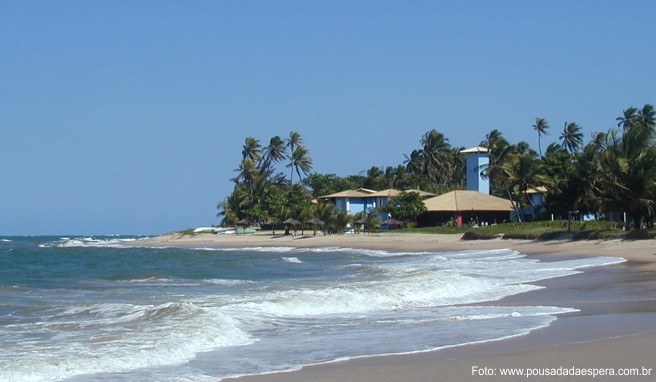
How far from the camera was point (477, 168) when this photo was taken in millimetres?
68625

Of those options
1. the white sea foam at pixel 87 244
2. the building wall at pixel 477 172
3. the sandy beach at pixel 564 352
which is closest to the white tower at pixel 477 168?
the building wall at pixel 477 172

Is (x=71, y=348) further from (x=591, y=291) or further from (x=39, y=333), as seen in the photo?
(x=591, y=291)

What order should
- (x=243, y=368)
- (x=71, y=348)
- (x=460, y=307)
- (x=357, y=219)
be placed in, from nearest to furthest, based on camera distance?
1. (x=243, y=368)
2. (x=71, y=348)
3. (x=460, y=307)
4. (x=357, y=219)

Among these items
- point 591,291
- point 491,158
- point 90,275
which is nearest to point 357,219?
point 491,158

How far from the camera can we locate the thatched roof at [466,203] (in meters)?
60.3

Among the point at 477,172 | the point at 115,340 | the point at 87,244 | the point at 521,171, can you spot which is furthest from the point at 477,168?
the point at 115,340

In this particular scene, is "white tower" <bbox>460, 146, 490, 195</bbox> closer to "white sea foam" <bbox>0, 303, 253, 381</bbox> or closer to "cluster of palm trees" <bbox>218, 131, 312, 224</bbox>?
"cluster of palm trees" <bbox>218, 131, 312, 224</bbox>

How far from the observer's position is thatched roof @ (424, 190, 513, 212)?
6028cm

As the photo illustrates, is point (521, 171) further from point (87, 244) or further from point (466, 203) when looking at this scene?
point (87, 244)

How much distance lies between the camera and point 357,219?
64.1m

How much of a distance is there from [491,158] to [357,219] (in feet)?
40.7

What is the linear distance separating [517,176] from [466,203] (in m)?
7.31

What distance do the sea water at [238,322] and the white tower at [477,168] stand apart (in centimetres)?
4351

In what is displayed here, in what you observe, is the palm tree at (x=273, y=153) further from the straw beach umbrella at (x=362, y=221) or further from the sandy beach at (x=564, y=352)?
the sandy beach at (x=564, y=352)
